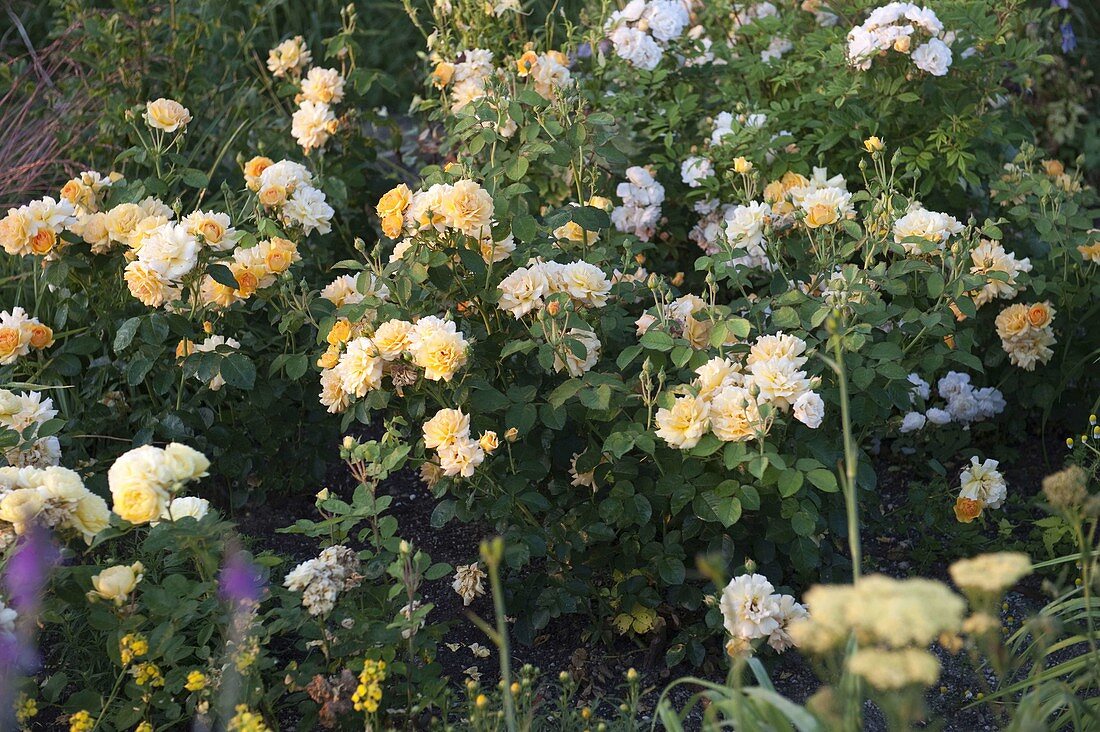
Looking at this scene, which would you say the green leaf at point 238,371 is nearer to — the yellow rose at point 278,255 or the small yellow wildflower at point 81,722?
the yellow rose at point 278,255

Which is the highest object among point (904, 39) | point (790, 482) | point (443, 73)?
point (443, 73)

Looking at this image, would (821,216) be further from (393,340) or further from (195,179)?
(195,179)

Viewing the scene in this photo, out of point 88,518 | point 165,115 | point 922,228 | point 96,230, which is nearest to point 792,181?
point 922,228

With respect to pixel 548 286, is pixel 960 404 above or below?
below

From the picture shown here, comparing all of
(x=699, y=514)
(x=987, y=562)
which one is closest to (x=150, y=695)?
(x=699, y=514)

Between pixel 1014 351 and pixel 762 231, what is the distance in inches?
29.4

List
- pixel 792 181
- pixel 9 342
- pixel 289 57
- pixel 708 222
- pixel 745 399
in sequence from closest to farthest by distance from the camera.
A: pixel 745 399
pixel 9 342
pixel 792 181
pixel 708 222
pixel 289 57

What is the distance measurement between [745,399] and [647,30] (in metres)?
1.48

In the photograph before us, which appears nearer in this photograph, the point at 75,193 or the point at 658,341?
the point at 658,341

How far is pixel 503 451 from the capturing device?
2371 millimetres

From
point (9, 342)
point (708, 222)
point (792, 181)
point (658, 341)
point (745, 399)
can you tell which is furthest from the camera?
point (708, 222)

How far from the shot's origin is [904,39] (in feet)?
9.30

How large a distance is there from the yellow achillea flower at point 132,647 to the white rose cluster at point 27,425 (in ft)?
1.52

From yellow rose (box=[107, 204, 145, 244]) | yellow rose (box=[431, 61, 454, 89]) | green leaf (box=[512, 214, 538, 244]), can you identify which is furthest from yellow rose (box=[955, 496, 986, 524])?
yellow rose (box=[107, 204, 145, 244])
